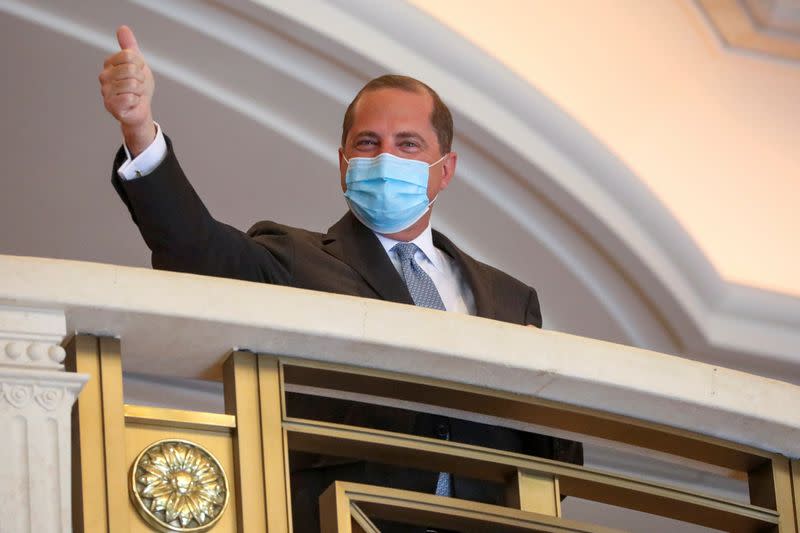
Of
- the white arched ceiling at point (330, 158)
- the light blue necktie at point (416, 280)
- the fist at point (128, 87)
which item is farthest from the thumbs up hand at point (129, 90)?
the white arched ceiling at point (330, 158)

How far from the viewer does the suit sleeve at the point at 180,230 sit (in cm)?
324

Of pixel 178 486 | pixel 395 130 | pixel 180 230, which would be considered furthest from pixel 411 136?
pixel 178 486

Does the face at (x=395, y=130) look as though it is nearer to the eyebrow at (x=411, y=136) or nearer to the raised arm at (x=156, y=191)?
the eyebrow at (x=411, y=136)

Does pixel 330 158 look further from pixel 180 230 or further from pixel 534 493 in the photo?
pixel 534 493

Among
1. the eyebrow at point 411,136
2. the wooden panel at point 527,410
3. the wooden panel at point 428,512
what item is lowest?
the wooden panel at point 428,512

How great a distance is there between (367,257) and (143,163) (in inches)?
25.7

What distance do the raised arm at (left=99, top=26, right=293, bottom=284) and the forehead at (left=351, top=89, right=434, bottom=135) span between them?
27.5 inches

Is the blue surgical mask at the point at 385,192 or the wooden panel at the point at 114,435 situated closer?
the wooden panel at the point at 114,435

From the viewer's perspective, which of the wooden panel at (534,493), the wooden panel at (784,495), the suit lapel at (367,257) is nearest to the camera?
the wooden panel at (534,493)

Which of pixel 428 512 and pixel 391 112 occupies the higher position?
pixel 391 112

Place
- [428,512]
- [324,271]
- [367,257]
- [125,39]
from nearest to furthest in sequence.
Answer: [428,512] < [125,39] < [324,271] < [367,257]

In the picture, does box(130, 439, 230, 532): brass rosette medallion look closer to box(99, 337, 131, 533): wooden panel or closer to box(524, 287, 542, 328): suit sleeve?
box(99, 337, 131, 533): wooden panel

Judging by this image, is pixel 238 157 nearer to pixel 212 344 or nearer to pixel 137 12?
pixel 137 12

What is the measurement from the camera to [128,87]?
3.09 m
